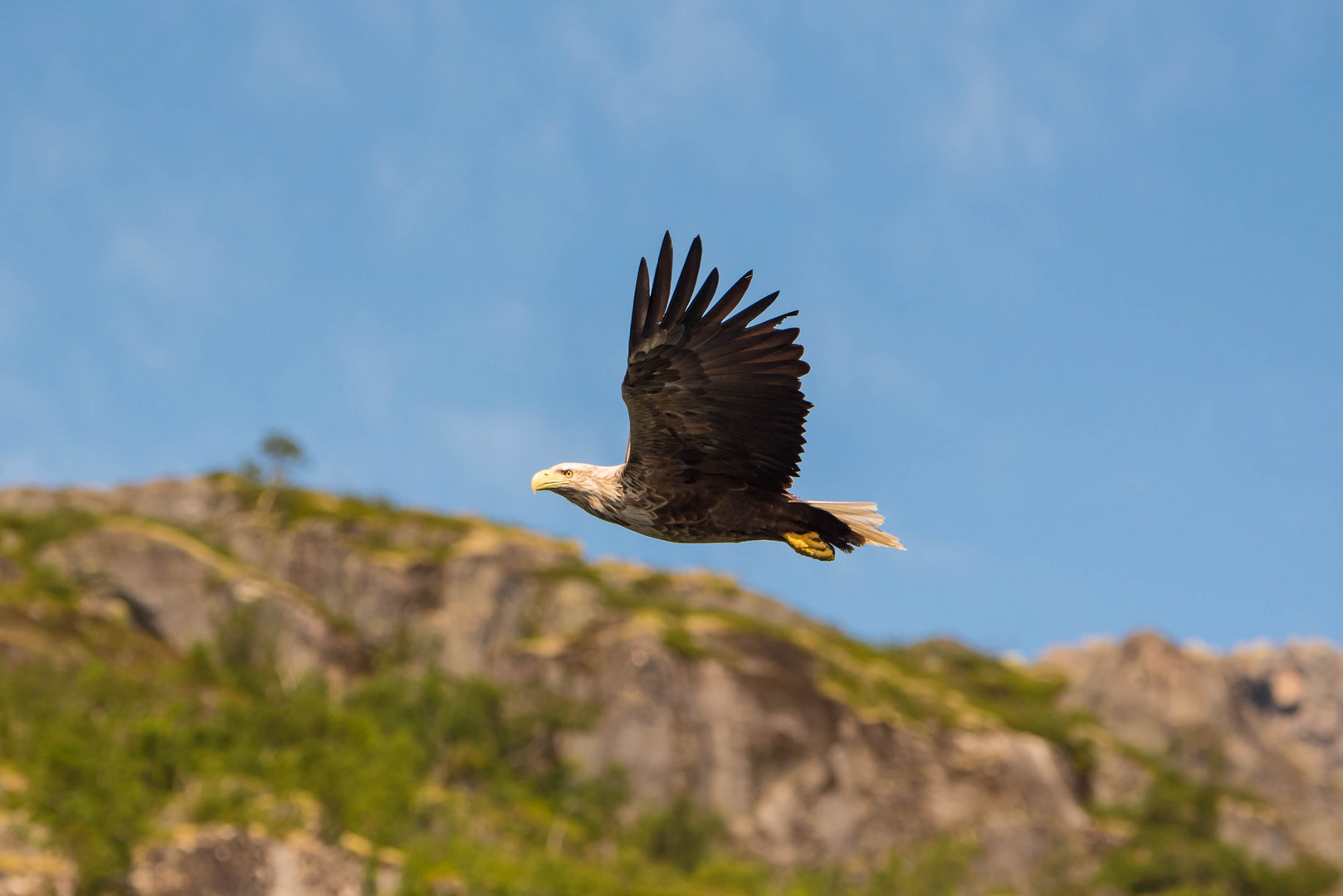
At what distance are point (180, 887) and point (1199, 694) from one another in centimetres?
6569

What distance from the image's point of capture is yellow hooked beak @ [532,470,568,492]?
28.2ft

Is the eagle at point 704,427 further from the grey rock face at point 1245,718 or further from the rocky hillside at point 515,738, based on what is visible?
the grey rock face at point 1245,718

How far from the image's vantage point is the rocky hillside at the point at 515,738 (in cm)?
3438

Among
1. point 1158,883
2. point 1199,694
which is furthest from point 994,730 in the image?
point 1199,694

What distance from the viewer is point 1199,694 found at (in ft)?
256

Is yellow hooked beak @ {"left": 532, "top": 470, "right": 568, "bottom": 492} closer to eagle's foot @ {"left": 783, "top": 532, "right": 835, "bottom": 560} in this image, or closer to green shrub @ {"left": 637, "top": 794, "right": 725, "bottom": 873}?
eagle's foot @ {"left": 783, "top": 532, "right": 835, "bottom": 560}

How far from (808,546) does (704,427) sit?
46.2 inches

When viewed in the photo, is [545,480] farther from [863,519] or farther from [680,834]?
[680,834]

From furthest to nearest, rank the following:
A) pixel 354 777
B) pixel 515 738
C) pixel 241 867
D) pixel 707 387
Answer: pixel 515 738 → pixel 354 777 → pixel 241 867 → pixel 707 387

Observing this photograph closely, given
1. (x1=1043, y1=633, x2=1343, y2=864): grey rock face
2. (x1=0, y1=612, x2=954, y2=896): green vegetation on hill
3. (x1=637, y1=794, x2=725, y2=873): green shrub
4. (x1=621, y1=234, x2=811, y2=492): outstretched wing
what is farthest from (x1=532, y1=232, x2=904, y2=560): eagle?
(x1=1043, y1=633, x2=1343, y2=864): grey rock face

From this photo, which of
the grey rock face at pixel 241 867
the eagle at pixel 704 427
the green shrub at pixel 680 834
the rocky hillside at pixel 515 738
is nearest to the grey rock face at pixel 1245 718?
the rocky hillside at pixel 515 738

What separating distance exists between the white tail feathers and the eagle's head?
4.96 ft

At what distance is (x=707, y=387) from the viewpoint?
796cm

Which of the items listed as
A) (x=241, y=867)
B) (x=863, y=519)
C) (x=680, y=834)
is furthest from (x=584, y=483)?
(x=680, y=834)
